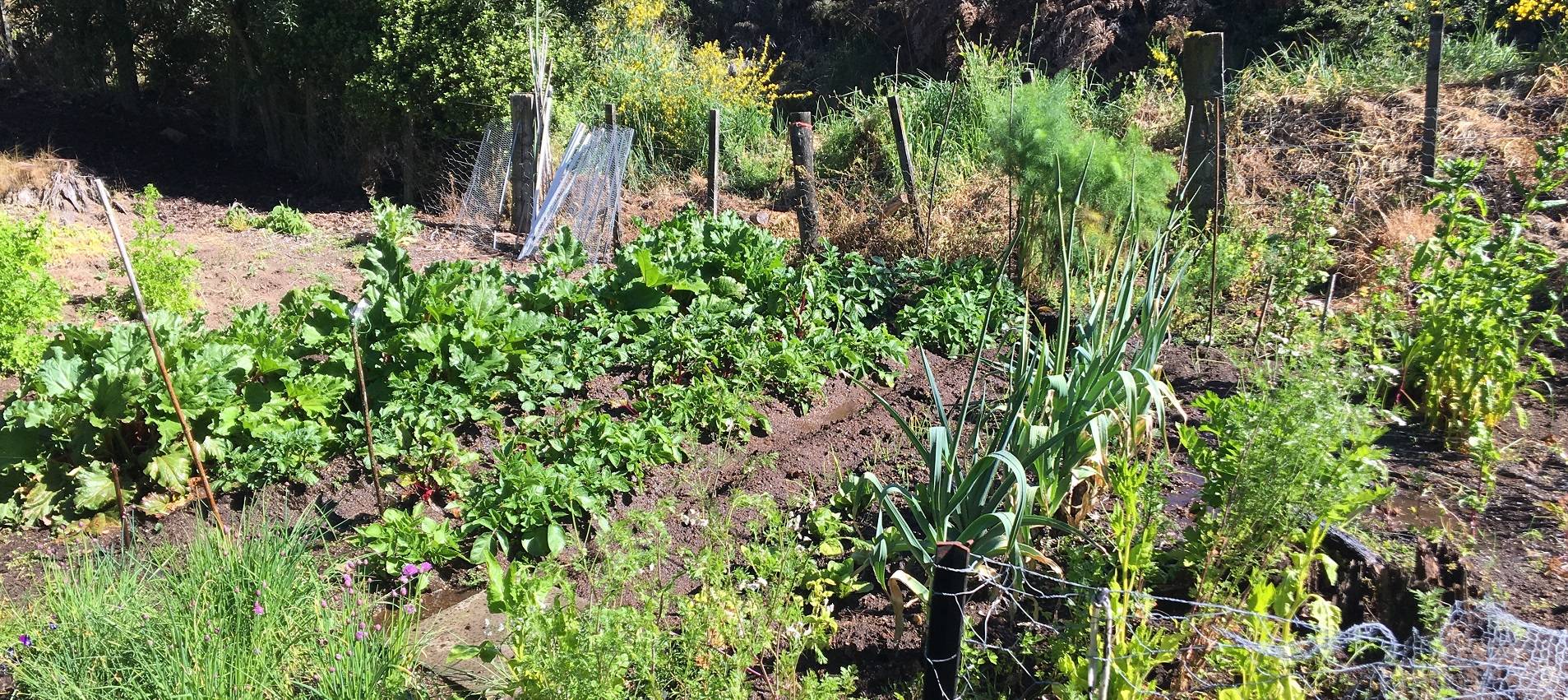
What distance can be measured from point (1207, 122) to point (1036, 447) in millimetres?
4064

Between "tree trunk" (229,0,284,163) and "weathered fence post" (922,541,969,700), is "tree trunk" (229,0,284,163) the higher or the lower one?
the higher one

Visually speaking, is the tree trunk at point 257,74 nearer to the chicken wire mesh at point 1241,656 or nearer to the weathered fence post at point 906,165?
the weathered fence post at point 906,165

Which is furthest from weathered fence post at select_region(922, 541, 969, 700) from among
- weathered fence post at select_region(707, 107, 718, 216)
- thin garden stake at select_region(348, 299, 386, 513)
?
weathered fence post at select_region(707, 107, 718, 216)

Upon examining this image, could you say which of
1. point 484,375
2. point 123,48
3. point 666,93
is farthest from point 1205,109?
point 123,48

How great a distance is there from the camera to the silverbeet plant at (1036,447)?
2.79m

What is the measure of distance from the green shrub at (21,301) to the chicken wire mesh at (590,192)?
374 centimetres

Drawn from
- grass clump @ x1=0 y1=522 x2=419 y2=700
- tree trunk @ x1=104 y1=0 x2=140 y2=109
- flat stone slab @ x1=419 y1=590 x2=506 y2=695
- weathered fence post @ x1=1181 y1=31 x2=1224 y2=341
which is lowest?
flat stone slab @ x1=419 y1=590 x2=506 y2=695

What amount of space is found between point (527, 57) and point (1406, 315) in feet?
26.1

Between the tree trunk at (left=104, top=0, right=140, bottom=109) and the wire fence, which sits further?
the tree trunk at (left=104, top=0, right=140, bottom=109)

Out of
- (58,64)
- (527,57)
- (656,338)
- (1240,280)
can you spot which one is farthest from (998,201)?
(58,64)

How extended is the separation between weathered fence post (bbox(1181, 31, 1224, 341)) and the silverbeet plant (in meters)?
2.26

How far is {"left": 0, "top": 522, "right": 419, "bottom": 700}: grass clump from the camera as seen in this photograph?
238 centimetres

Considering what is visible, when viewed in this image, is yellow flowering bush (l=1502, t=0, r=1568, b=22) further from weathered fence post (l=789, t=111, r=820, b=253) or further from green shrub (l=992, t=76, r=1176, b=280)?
weathered fence post (l=789, t=111, r=820, b=253)

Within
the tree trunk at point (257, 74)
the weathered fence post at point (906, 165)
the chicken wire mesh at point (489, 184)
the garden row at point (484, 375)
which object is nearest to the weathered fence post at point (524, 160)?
the chicken wire mesh at point (489, 184)
